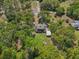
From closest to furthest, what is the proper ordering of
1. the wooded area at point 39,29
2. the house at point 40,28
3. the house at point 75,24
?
the wooded area at point 39,29, the house at point 40,28, the house at point 75,24

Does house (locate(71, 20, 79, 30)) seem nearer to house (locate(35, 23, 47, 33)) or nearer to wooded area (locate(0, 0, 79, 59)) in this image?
wooded area (locate(0, 0, 79, 59))

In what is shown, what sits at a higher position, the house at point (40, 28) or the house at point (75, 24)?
the house at point (40, 28)

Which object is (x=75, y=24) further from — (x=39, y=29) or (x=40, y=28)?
(x=39, y=29)

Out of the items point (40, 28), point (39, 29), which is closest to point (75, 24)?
point (40, 28)

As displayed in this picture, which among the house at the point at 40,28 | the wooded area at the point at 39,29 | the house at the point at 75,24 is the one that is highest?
the wooded area at the point at 39,29

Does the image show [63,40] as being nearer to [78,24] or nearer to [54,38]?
[54,38]

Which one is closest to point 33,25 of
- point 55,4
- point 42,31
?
point 42,31

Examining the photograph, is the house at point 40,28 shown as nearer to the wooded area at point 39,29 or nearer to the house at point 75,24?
the wooded area at point 39,29

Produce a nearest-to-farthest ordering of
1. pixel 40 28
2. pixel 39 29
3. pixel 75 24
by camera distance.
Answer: pixel 39 29
pixel 40 28
pixel 75 24

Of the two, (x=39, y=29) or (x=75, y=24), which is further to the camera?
(x=75, y=24)

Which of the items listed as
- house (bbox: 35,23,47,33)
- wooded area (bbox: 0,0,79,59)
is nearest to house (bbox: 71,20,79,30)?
wooded area (bbox: 0,0,79,59)

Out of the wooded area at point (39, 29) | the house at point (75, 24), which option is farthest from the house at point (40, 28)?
the house at point (75, 24)
